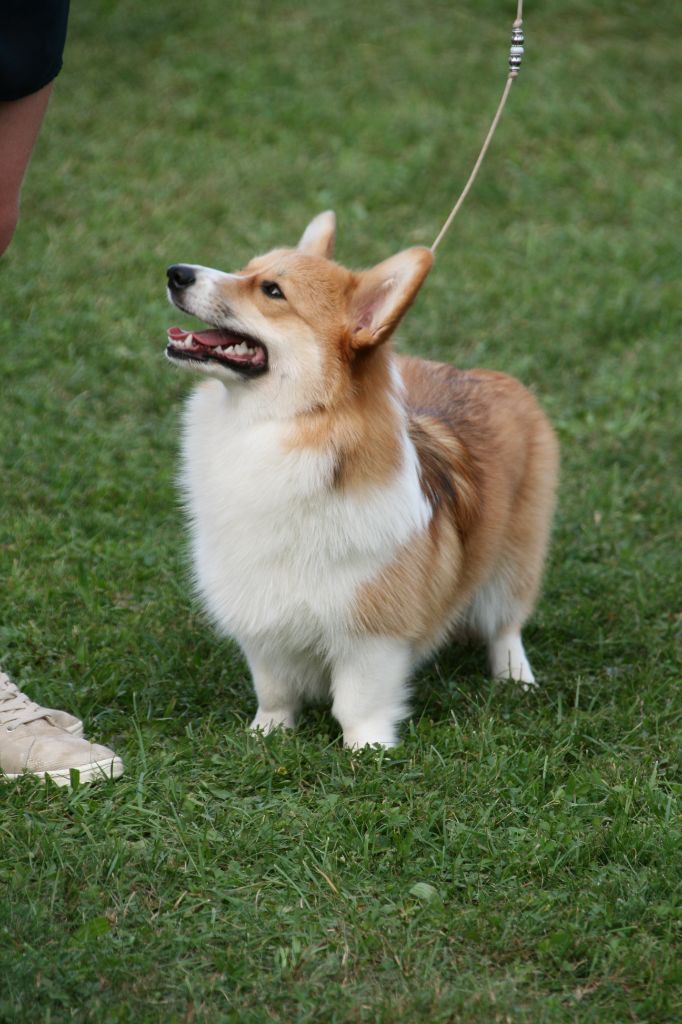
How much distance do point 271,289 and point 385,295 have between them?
1.05 feet

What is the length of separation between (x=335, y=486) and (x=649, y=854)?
1203mm

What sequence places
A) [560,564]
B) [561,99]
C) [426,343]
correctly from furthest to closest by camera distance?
[561,99]
[426,343]
[560,564]

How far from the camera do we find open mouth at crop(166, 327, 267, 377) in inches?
127

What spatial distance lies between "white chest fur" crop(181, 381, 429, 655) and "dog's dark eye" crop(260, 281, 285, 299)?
0.28 metres

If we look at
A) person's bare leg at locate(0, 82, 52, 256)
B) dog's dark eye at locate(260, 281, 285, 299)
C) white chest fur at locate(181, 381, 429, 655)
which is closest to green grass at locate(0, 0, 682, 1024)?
white chest fur at locate(181, 381, 429, 655)

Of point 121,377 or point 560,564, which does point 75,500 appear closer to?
point 121,377

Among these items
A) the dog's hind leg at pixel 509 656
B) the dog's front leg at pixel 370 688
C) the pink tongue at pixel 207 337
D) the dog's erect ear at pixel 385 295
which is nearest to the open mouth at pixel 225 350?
the pink tongue at pixel 207 337

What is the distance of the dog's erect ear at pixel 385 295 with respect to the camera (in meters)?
3.08

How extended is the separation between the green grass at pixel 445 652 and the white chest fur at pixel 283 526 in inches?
14.9

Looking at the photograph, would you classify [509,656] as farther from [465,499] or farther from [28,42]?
[28,42]

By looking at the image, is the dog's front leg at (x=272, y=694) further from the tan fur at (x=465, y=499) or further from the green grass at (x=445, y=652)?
the tan fur at (x=465, y=499)

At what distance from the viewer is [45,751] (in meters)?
3.29

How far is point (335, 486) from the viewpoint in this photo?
10.6 ft

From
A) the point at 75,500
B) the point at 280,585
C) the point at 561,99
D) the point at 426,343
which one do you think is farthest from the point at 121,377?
the point at 561,99
